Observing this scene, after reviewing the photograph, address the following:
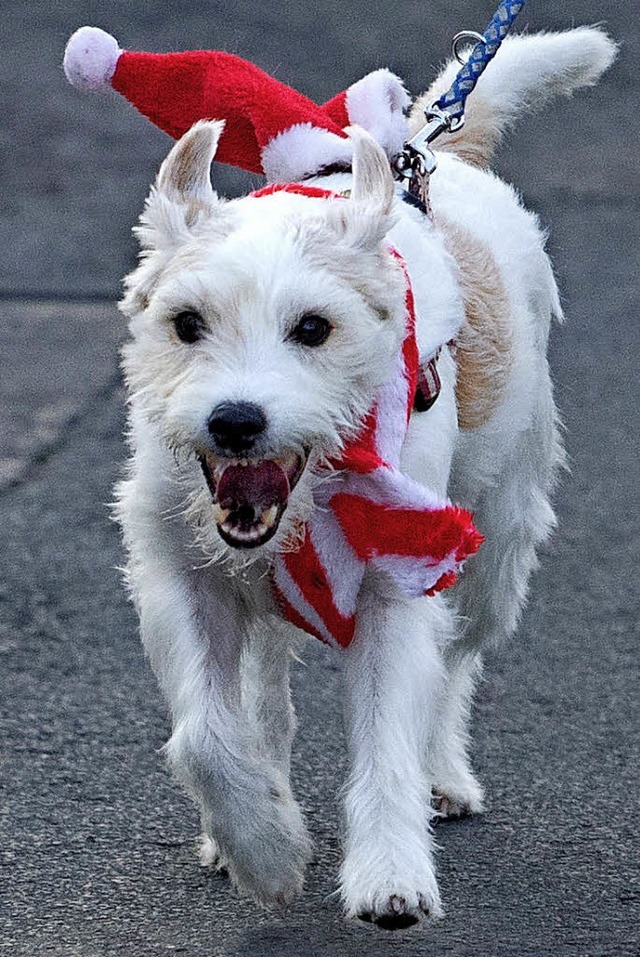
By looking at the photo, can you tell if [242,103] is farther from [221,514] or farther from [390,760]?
[390,760]

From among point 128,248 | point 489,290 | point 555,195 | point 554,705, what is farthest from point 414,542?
point 555,195

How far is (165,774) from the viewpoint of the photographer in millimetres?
5250

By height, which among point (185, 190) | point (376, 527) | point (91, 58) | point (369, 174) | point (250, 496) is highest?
point (369, 174)

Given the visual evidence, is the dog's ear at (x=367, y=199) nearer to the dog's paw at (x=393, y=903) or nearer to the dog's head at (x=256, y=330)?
the dog's head at (x=256, y=330)

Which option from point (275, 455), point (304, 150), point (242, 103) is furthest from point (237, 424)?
point (242, 103)

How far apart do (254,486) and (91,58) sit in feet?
4.50

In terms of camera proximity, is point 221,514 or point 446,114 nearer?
point 221,514

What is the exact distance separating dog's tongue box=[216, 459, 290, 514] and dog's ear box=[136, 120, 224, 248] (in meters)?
0.52

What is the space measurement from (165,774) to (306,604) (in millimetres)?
1193

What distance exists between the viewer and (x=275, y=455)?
12.5 ft

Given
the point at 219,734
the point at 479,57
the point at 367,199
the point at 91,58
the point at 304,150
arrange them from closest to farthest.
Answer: the point at 367,199 → the point at 219,734 → the point at 304,150 → the point at 91,58 → the point at 479,57

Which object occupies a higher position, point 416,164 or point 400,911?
point 416,164

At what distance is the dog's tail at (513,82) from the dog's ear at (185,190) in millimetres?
1736

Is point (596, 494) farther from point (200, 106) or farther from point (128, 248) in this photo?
point (128, 248)
